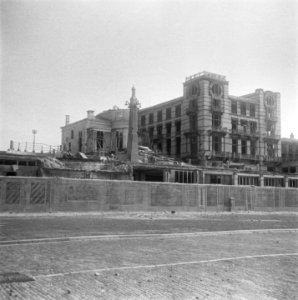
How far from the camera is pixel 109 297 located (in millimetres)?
5324

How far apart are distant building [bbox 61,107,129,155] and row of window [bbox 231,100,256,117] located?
1752 centimetres

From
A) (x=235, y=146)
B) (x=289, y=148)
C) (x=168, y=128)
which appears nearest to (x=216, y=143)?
(x=235, y=146)

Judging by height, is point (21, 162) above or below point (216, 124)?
below

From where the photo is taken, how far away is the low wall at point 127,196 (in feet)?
74.9

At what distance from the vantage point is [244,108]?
183 feet

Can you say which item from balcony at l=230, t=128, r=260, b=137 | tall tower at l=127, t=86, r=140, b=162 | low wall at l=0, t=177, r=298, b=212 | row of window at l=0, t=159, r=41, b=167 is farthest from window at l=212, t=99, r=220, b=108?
row of window at l=0, t=159, r=41, b=167

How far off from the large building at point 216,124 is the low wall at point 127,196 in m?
17.9

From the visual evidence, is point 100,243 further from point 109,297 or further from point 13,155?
point 13,155

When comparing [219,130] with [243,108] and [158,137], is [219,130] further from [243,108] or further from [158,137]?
[158,137]

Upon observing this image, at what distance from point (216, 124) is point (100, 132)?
65.6 feet

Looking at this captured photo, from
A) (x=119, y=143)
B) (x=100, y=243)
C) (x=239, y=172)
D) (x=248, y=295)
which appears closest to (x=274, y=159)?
(x=239, y=172)

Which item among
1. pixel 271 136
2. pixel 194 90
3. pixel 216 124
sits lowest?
pixel 271 136

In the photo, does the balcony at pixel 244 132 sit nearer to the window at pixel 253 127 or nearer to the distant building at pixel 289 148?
the window at pixel 253 127

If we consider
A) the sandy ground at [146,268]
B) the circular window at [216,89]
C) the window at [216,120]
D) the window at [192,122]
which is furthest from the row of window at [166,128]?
the sandy ground at [146,268]
